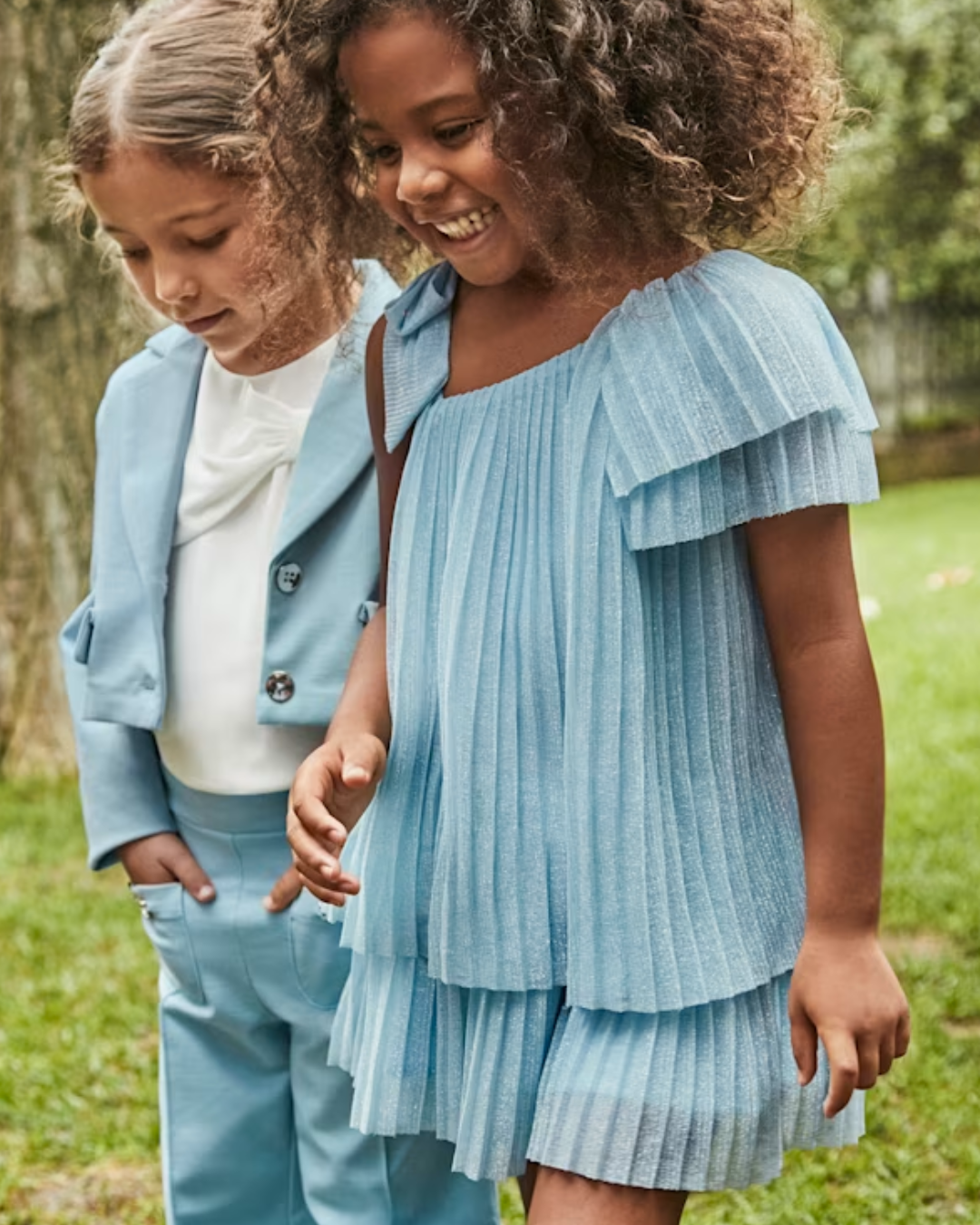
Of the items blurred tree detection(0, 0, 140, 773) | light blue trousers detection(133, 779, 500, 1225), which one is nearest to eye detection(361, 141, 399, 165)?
light blue trousers detection(133, 779, 500, 1225)

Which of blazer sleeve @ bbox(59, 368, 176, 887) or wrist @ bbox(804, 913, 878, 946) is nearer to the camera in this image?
wrist @ bbox(804, 913, 878, 946)

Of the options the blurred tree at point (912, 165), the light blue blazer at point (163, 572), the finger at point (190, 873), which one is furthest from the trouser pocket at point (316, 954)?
the blurred tree at point (912, 165)

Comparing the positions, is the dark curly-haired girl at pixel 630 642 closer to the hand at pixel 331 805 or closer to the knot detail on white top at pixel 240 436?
the hand at pixel 331 805

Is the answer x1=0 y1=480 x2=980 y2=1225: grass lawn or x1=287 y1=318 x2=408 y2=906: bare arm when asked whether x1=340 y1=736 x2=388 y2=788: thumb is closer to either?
x1=287 y1=318 x2=408 y2=906: bare arm

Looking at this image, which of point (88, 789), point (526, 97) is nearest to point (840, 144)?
point (526, 97)

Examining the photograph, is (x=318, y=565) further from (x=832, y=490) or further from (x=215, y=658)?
(x=832, y=490)

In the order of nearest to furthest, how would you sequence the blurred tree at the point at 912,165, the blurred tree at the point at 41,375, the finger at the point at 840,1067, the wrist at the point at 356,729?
the finger at the point at 840,1067 < the wrist at the point at 356,729 < the blurred tree at the point at 41,375 < the blurred tree at the point at 912,165

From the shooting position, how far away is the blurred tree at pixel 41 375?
5.95 meters

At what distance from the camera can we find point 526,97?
6.29 ft

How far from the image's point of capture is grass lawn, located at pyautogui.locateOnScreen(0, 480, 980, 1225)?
322cm

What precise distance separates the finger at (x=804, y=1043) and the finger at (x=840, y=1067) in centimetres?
3

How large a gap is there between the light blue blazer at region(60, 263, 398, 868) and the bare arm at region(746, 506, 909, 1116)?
643 millimetres

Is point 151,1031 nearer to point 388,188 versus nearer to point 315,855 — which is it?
point 315,855

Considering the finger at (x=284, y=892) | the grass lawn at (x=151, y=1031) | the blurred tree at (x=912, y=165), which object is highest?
the finger at (x=284, y=892)
